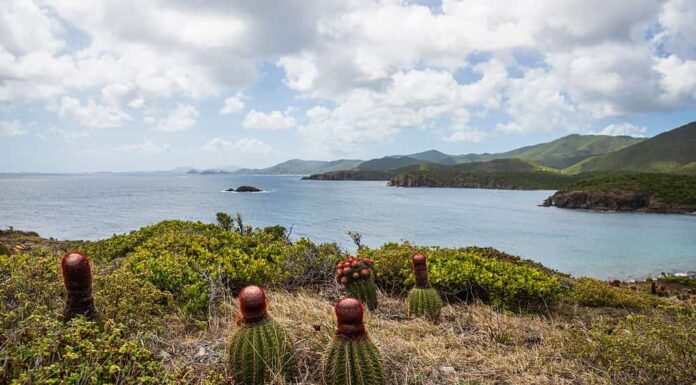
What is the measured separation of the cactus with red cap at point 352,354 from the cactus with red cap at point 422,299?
9.05ft

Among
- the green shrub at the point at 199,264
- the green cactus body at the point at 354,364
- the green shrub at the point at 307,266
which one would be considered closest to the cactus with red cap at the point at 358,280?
the green shrub at the point at 199,264

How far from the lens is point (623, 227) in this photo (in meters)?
47.1

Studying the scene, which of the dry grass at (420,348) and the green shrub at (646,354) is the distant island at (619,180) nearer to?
the green shrub at (646,354)

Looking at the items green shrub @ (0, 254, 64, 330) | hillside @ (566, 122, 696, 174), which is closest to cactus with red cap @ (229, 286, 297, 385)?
green shrub @ (0, 254, 64, 330)

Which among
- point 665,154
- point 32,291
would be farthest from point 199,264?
point 665,154

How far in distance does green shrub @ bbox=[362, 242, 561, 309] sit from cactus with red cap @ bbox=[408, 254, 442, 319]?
186cm

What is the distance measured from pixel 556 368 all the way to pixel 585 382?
0.32 m

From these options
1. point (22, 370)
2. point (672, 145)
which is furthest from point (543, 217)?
point (672, 145)

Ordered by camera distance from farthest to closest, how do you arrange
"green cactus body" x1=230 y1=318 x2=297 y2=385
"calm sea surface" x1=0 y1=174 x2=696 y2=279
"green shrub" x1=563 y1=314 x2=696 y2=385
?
"calm sea surface" x1=0 y1=174 x2=696 y2=279 → "green shrub" x1=563 y1=314 x2=696 y2=385 → "green cactus body" x1=230 y1=318 x2=297 y2=385

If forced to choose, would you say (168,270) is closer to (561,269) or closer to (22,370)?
(22,370)

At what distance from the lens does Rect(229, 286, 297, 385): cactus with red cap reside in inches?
140

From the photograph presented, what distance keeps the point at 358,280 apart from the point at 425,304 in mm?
1117

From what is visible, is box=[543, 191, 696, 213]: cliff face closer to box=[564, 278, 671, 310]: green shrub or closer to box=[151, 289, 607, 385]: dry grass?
box=[564, 278, 671, 310]: green shrub

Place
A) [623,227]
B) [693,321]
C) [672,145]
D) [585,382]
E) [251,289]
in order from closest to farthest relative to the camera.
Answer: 1. [251,289]
2. [585,382]
3. [693,321]
4. [623,227]
5. [672,145]
